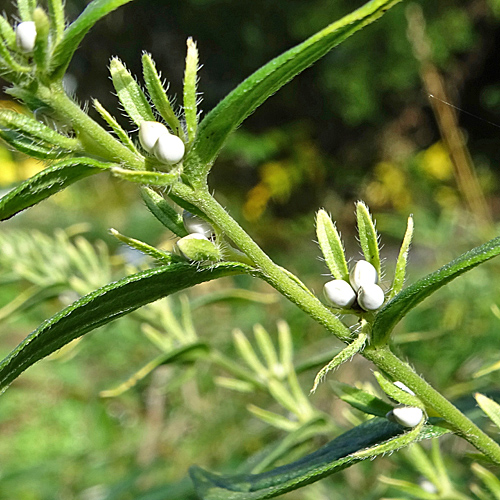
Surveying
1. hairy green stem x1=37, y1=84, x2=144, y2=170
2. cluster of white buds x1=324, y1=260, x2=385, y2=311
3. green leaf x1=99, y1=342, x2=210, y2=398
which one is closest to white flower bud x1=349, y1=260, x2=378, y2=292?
cluster of white buds x1=324, y1=260, x2=385, y2=311

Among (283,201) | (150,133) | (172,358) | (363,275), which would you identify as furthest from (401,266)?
(283,201)

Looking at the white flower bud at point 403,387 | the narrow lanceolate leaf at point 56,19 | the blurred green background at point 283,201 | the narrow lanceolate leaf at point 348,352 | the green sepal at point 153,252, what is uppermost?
the blurred green background at point 283,201

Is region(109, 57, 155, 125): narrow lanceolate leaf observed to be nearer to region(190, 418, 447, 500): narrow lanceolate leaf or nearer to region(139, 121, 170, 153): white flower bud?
region(139, 121, 170, 153): white flower bud

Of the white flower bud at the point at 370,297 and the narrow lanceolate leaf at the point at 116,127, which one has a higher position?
the narrow lanceolate leaf at the point at 116,127

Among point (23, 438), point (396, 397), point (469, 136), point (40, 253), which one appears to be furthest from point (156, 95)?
point (469, 136)

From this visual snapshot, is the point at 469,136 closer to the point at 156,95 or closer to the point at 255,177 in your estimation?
the point at 255,177

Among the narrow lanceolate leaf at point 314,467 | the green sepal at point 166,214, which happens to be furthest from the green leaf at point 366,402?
the green sepal at point 166,214

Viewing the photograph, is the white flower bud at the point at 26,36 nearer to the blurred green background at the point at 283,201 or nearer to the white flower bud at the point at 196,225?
the white flower bud at the point at 196,225
